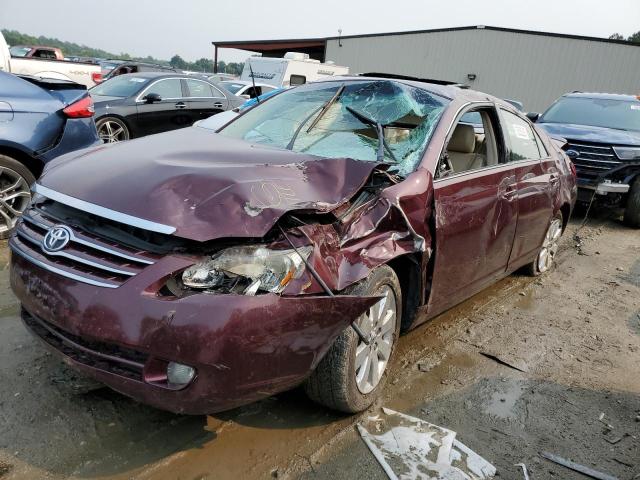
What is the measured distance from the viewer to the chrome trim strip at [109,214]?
205 cm

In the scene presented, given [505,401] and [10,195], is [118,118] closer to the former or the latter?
[10,195]

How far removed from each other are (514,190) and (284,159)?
6.35ft

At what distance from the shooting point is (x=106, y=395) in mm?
2656

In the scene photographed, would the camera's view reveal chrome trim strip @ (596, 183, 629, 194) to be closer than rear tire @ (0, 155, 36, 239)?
No

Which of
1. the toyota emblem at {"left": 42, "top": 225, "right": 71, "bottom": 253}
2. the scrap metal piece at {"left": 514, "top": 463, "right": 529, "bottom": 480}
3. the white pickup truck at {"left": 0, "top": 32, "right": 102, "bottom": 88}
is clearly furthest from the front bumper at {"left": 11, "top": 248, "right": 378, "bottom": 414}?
the white pickup truck at {"left": 0, "top": 32, "right": 102, "bottom": 88}

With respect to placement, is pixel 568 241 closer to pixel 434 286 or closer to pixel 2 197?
pixel 434 286

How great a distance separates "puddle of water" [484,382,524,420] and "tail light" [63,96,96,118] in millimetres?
4208

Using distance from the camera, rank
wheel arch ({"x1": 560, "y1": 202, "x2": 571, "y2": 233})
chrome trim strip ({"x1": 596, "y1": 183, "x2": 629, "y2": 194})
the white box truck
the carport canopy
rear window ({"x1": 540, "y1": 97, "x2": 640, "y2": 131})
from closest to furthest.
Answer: wheel arch ({"x1": 560, "y1": 202, "x2": 571, "y2": 233})
chrome trim strip ({"x1": 596, "y1": 183, "x2": 629, "y2": 194})
rear window ({"x1": 540, "y1": 97, "x2": 640, "y2": 131})
the white box truck
the carport canopy

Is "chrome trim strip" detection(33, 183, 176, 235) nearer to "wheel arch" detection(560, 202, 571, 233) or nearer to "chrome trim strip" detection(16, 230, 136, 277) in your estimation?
"chrome trim strip" detection(16, 230, 136, 277)

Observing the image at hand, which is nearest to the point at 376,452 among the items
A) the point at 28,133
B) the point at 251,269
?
the point at 251,269

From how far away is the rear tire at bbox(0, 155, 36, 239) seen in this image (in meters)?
4.52

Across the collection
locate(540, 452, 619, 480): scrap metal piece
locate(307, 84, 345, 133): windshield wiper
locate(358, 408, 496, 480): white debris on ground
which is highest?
locate(307, 84, 345, 133): windshield wiper

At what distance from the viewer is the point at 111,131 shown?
8.06 metres

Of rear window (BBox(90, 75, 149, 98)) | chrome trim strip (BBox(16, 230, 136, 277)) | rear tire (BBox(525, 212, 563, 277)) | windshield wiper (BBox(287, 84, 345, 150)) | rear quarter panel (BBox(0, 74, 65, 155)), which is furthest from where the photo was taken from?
rear window (BBox(90, 75, 149, 98))
